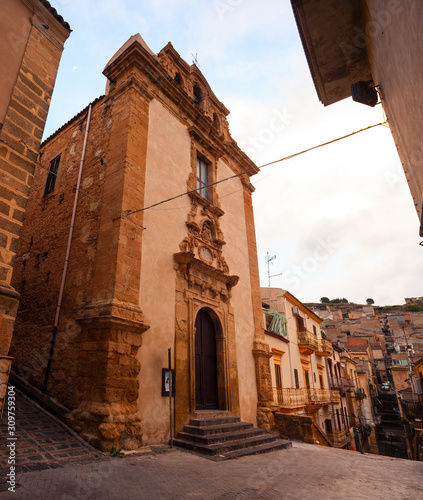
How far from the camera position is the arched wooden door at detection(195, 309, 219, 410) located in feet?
29.4

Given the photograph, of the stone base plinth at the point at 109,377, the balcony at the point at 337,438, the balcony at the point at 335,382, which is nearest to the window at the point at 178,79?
the stone base plinth at the point at 109,377

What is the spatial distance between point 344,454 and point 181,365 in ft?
14.1

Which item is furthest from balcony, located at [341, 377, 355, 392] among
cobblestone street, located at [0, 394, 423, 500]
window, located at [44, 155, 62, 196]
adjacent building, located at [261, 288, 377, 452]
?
window, located at [44, 155, 62, 196]

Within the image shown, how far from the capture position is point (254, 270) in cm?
1289

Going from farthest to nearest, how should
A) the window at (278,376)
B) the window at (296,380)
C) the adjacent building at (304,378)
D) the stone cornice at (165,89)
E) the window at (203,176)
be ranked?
the window at (296,380)
the window at (278,376)
the window at (203,176)
the adjacent building at (304,378)
the stone cornice at (165,89)

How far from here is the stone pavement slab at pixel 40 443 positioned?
459cm

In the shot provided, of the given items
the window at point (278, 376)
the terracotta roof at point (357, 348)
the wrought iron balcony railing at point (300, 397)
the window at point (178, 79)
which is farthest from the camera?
the terracotta roof at point (357, 348)

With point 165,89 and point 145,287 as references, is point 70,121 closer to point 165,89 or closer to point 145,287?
point 165,89

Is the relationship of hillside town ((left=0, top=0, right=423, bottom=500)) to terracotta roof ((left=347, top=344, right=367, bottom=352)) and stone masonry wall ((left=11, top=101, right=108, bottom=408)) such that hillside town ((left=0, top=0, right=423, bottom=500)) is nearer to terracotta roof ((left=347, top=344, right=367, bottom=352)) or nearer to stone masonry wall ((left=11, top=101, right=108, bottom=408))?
stone masonry wall ((left=11, top=101, right=108, bottom=408))

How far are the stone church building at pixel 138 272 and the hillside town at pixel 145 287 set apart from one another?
0.16 ft

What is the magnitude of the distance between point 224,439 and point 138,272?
163 inches

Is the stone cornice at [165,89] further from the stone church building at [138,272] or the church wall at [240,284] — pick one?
the church wall at [240,284]

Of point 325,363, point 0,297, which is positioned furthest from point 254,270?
point 325,363

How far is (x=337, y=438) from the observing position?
73.5 feet
